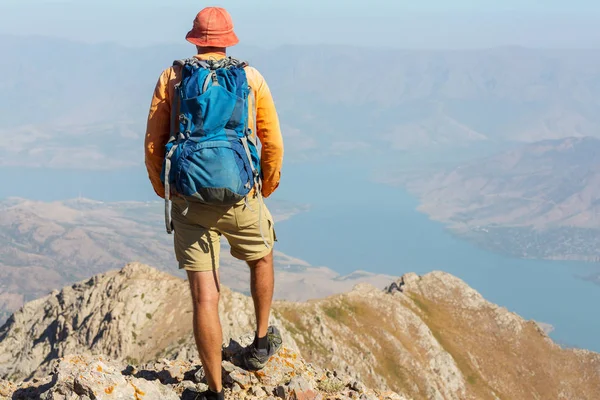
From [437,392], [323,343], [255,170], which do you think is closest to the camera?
[255,170]

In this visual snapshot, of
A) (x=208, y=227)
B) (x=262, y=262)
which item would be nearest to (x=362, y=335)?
(x=262, y=262)

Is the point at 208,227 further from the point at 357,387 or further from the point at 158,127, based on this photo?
the point at 357,387

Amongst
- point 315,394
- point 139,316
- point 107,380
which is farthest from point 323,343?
point 107,380

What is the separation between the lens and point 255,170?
29.1 ft

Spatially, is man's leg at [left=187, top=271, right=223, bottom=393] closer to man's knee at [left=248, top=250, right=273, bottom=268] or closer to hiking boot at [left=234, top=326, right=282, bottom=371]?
man's knee at [left=248, top=250, right=273, bottom=268]

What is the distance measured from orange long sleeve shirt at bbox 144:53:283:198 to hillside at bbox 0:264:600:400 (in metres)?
18.5

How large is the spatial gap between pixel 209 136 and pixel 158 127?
94cm

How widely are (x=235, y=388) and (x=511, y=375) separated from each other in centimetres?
3904

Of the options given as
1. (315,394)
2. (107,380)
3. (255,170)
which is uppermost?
(255,170)

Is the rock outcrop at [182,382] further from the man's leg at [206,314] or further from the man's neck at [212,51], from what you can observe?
the man's neck at [212,51]

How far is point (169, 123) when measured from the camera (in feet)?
28.9

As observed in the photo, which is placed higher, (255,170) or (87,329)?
(255,170)

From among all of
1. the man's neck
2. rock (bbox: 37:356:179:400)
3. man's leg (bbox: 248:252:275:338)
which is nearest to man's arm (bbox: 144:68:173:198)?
the man's neck

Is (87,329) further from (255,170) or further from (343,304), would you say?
(255,170)
